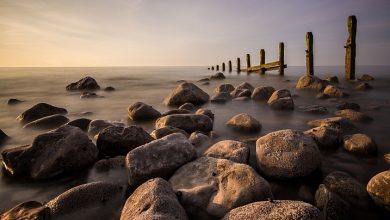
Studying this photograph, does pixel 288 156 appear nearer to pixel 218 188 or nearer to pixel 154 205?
pixel 218 188

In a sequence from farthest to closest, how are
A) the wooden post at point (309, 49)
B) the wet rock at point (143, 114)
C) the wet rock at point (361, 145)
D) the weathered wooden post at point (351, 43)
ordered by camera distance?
1. the wooden post at point (309, 49)
2. the weathered wooden post at point (351, 43)
3. the wet rock at point (143, 114)
4. the wet rock at point (361, 145)

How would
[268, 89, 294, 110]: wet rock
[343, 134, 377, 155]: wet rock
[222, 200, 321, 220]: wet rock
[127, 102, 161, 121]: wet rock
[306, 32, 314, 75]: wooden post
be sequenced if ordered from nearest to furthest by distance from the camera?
[222, 200, 321, 220]: wet rock
[343, 134, 377, 155]: wet rock
[127, 102, 161, 121]: wet rock
[268, 89, 294, 110]: wet rock
[306, 32, 314, 75]: wooden post

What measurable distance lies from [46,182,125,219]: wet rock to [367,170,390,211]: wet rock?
10.1 feet

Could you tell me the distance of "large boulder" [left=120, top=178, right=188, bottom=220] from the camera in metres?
2.43

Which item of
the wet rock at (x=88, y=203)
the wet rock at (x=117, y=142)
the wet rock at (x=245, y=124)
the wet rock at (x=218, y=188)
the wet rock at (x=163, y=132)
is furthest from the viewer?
the wet rock at (x=245, y=124)

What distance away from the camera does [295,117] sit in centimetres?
740

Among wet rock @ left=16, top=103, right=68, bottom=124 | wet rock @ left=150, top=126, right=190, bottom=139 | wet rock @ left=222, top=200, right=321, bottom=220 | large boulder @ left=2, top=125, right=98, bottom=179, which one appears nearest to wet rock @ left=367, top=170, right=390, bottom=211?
wet rock @ left=222, top=200, right=321, bottom=220

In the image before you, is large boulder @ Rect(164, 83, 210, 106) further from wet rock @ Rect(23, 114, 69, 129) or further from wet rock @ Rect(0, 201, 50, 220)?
wet rock @ Rect(0, 201, 50, 220)

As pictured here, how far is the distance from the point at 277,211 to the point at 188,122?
392cm

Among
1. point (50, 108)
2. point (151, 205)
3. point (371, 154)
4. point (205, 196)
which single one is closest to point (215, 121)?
point (371, 154)

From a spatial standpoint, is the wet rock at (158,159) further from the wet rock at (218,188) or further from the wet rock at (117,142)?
the wet rock at (117,142)

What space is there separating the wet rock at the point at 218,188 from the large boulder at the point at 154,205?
304 mm

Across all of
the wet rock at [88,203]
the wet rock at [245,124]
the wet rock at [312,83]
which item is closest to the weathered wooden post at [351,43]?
the wet rock at [312,83]

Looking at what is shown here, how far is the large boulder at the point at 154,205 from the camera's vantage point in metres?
2.43
